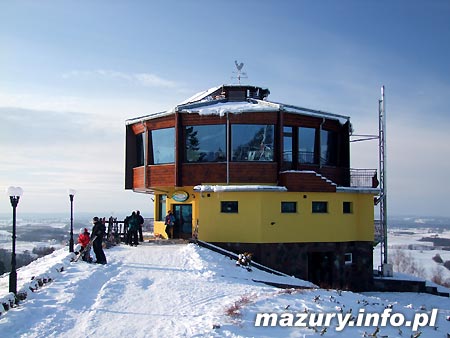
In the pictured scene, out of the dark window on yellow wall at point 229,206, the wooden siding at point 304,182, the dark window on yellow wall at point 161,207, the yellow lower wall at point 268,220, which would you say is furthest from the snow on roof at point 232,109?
the dark window on yellow wall at point 161,207

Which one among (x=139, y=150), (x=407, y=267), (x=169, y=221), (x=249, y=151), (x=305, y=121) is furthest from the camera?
(x=407, y=267)

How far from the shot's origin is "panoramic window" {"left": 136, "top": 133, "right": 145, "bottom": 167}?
26984mm

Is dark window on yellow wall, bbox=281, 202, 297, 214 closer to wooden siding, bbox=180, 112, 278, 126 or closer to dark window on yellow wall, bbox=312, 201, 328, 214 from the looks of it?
dark window on yellow wall, bbox=312, 201, 328, 214

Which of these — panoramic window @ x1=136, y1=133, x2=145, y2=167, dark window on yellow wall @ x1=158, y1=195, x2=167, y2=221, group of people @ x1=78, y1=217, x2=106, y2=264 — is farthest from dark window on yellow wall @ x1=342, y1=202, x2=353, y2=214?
group of people @ x1=78, y1=217, x2=106, y2=264

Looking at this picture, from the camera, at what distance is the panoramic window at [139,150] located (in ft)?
88.5

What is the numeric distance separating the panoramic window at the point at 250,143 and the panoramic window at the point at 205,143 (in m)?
0.57

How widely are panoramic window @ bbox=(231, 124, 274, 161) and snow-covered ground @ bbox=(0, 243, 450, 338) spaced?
6647 mm

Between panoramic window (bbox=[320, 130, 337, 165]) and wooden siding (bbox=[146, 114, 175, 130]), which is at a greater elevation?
wooden siding (bbox=[146, 114, 175, 130])

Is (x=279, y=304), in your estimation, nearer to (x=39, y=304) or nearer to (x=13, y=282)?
(x=39, y=304)

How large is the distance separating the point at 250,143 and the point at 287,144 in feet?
6.48

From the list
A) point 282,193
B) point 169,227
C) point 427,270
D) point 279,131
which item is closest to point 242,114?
point 279,131

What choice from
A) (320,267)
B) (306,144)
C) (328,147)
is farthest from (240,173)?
(320,267)

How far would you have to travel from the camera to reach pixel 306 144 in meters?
24.9

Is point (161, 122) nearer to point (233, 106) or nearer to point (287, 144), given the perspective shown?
point (233, 106)
